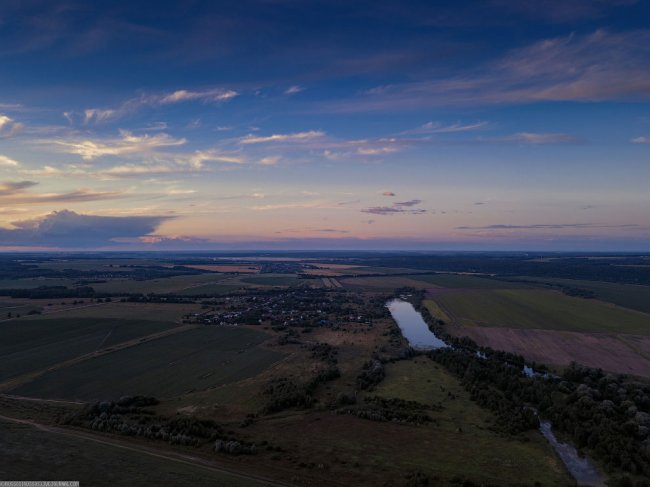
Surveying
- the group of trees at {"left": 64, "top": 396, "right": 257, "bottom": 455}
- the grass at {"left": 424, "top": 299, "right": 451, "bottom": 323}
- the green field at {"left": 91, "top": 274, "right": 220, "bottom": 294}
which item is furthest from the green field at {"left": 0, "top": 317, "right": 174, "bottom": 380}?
the grass at {"left": 424, "top": 299, "right": 451, "bottom": 323}

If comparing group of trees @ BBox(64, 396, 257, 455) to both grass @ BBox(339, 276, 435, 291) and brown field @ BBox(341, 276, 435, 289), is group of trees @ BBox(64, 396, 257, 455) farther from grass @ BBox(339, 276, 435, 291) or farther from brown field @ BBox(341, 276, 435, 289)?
brown field @ BBox(341, 276, 435, 289)

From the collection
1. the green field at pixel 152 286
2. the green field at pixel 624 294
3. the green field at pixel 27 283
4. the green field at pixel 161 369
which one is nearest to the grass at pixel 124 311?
the green field at pixel 161 369

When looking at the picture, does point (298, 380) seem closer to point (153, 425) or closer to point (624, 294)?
point (153, 425)

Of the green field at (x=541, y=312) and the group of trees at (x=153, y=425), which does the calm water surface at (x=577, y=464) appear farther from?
the green field at (x=541, y=312)

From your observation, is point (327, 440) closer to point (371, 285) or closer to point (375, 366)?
point (375, 366)

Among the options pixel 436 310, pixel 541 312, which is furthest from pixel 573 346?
pixel 436 310

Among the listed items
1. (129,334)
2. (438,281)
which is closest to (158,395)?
(129,334)
